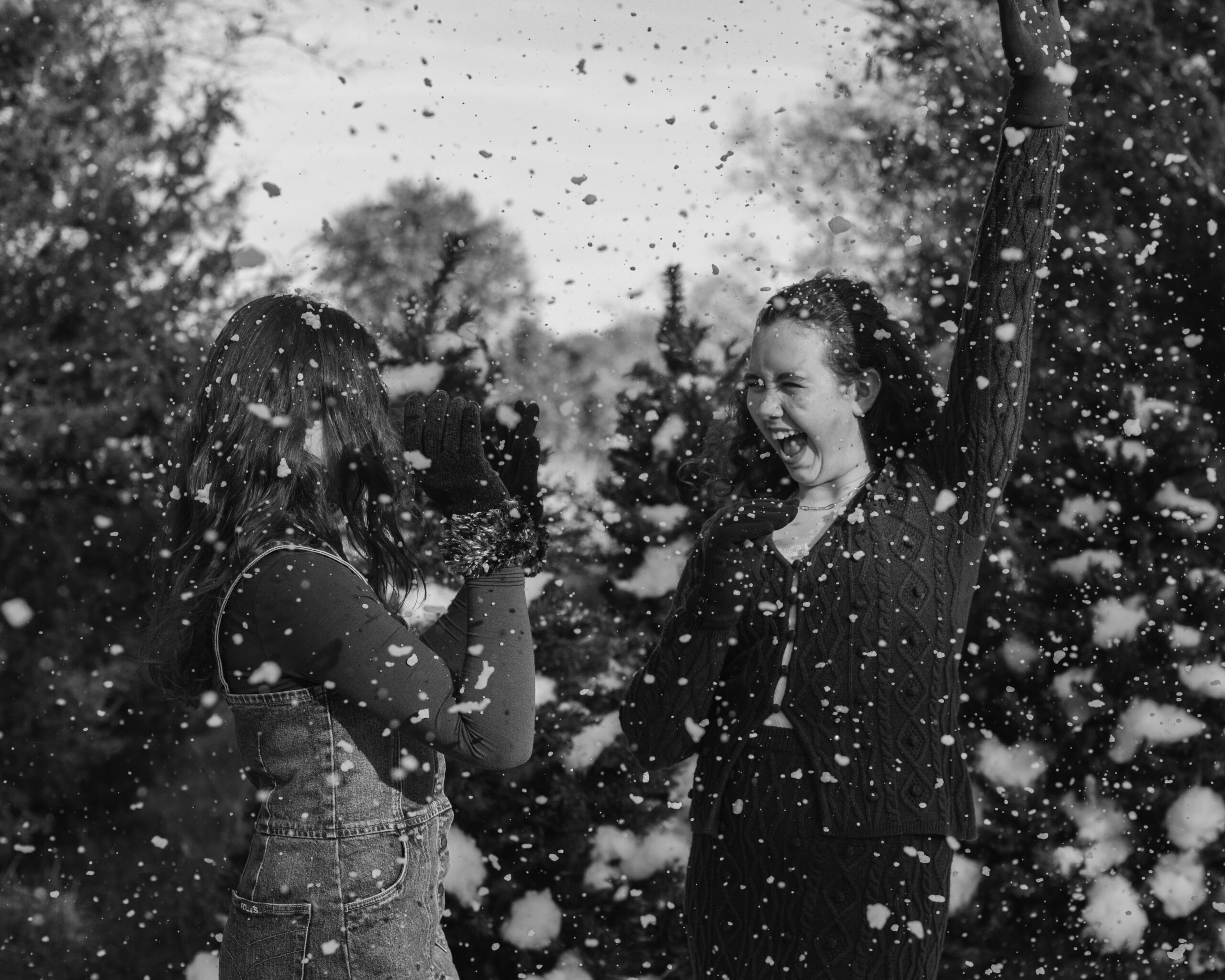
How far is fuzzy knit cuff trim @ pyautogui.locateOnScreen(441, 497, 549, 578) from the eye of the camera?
147cm

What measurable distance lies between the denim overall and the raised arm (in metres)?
0.89

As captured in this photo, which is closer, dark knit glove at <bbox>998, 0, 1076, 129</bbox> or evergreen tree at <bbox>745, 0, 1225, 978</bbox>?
dark knit glove at <bbox>998, 0, 1076, 129</bbox>

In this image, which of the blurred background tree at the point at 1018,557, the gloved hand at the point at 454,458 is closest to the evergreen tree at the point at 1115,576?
the blurred background tree at the point at 1018,557

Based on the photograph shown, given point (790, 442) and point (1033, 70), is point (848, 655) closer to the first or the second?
point (790, 442)

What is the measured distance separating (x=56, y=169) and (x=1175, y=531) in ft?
12.4

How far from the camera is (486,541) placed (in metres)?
1.48

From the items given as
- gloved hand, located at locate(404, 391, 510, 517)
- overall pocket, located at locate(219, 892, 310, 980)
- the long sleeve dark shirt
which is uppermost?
gloved hand, located at locate(404, 391, 510, 517)

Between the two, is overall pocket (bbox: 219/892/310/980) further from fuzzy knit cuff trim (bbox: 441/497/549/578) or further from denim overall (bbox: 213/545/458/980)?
fuzzy knit cuff trim (bbox: 441/497/549/578)

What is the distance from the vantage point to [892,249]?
367cm

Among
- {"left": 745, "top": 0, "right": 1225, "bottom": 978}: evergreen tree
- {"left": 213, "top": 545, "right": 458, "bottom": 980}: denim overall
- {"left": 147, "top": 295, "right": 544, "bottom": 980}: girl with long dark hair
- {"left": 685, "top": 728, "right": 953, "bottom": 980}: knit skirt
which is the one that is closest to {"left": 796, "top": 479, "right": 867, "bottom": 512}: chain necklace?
{"left": 685, "top": 728, "right": 953, "bottom": 980}: knit skirt

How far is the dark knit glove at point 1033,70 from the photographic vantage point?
5.28 ft

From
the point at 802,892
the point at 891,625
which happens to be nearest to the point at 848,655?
the point at 891,625

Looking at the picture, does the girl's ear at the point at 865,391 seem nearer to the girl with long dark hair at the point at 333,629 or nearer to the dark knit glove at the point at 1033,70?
the dark knit glove at the point at 1033,70

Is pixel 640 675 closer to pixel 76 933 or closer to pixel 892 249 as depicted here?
pixel 892 249
